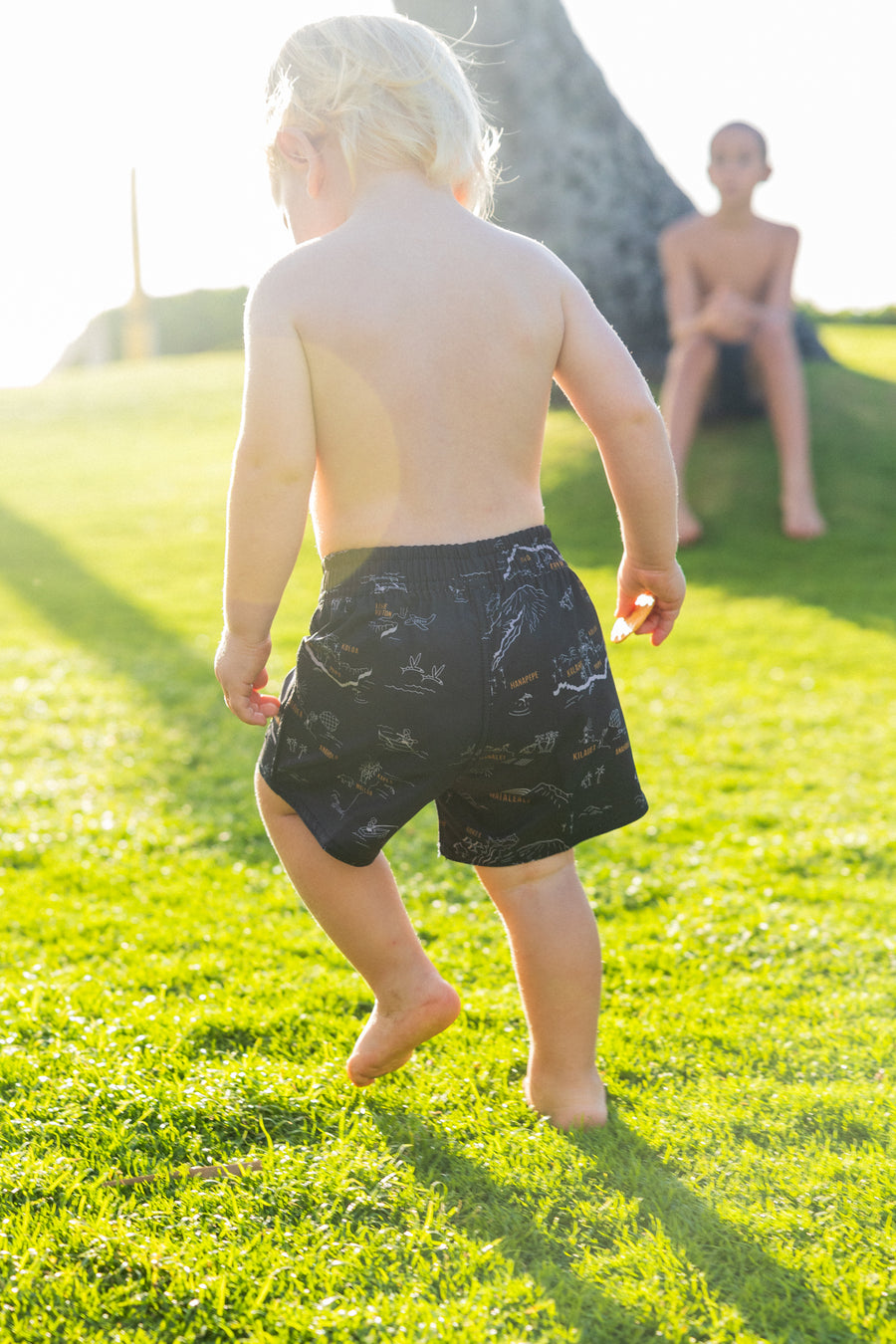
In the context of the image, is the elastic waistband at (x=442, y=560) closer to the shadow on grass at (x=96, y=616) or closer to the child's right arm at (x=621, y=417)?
the child's right arm at (x=621, y=417)

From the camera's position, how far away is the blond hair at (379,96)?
158 centimetres

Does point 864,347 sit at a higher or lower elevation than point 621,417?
lower

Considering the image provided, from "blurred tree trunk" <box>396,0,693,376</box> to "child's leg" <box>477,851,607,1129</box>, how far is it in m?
6.38

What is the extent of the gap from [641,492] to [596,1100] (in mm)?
894

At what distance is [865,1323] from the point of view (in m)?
1.33

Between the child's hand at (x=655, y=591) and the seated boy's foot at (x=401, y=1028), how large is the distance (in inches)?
24.3

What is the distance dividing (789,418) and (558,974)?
513 centimetres

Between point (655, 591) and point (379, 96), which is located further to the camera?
point (655, 591)

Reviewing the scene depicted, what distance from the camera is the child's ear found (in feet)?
5.30

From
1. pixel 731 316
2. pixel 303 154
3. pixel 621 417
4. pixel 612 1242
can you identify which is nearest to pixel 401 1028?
pixel 612 1242

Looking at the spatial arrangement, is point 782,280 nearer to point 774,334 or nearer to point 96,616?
point 774,334

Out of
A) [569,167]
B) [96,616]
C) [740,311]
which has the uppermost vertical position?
[569,167]

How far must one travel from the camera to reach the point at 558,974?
66.0 inches

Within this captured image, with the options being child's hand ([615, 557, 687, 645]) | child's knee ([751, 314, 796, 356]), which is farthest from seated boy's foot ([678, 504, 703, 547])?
child's hand ([615, 557, 687, 645])
